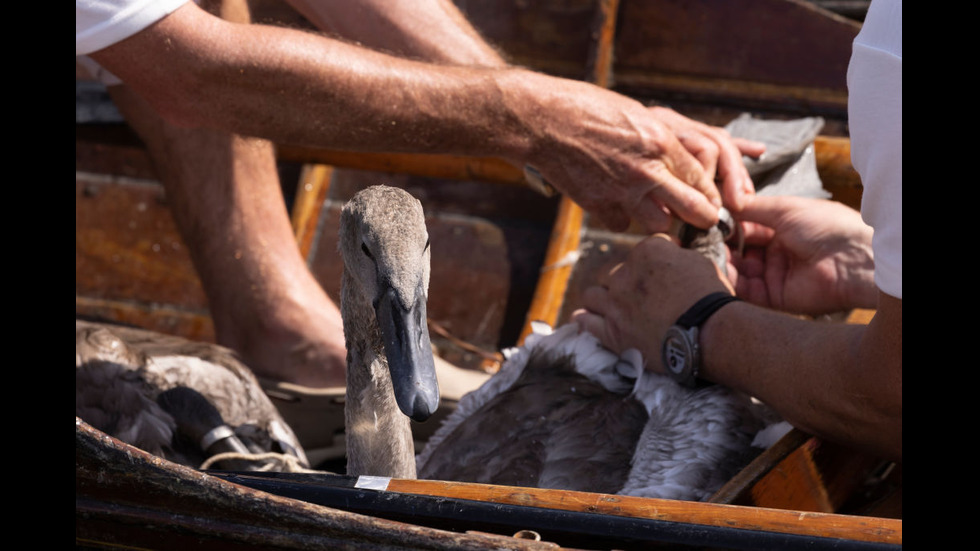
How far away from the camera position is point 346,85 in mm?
2330

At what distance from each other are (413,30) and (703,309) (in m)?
1.41

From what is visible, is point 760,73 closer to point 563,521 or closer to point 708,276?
point 708,276

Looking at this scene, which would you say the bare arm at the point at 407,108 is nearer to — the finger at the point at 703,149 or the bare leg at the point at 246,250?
the finger at the point at 703,149

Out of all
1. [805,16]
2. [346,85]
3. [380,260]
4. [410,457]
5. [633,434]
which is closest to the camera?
[380,260]

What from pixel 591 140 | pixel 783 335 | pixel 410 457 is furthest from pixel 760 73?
pixel 410 457

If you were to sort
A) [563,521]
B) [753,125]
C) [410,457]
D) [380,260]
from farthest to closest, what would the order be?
[753,125]
[410,457]
[380,260]
[563,521]

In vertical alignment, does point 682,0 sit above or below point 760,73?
above

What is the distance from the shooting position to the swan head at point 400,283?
1482mm

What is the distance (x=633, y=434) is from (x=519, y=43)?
8.55 ft

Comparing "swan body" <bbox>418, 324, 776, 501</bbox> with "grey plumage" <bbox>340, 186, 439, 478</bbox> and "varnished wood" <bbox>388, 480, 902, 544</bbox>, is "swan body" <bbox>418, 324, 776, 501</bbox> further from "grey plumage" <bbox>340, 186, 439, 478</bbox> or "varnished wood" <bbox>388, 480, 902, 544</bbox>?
"varnished wood" <bbox>388, 480, 902, 544</bbox>

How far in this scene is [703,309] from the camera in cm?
207

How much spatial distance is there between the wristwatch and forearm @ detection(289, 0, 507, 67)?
120 centimetres

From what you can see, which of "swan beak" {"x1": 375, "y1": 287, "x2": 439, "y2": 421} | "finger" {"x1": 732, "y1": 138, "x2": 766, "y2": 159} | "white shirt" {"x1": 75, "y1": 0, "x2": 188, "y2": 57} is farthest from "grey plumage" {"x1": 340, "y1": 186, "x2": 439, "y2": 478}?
"finger" {"x1": 732, "y1": 138, "x2": 766, "y2": 159}

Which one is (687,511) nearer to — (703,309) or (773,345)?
(773,345)
